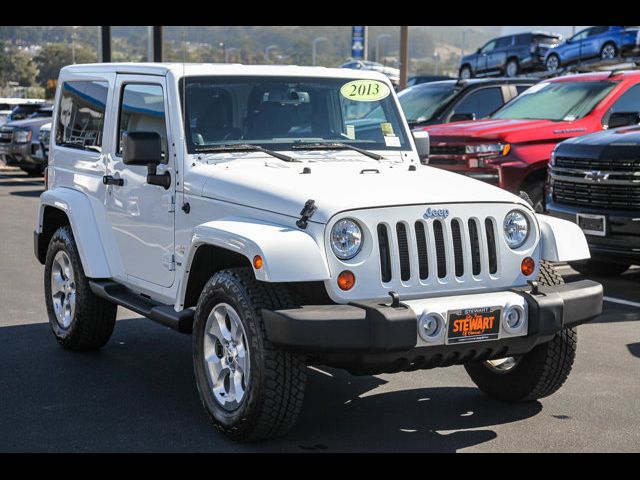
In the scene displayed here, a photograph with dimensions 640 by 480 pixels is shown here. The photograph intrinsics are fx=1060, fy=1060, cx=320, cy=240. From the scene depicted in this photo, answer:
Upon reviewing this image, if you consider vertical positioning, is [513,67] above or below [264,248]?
above

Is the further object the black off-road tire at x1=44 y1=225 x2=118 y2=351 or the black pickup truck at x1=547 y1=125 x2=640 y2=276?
the black pickup truck at x1=547 y1=125 x2=640 y2=276

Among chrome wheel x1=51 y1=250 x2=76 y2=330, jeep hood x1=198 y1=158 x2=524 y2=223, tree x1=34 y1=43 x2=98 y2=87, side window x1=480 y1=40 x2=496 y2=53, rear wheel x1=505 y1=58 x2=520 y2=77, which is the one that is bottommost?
chrome wheel x1=51 y1=250 x2=76 y2=330

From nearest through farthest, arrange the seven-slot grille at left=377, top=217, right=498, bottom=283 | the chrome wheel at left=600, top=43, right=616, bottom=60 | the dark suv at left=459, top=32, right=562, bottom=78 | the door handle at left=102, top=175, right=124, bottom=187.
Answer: the seven-slot grille at left=377, top=217, right=498, bottom=283 → the door handle at left=102, top=175, right=124, bottom=187 → the chrome wheel at left=600, top=43, right=616, bottom=60 → the dark suv at left=459, top=32, right=562, bottom=78

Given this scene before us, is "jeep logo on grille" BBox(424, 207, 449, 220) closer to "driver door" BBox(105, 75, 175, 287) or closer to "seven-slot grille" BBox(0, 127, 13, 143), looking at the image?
"driver door" BBox(105, 75, 175, 287)

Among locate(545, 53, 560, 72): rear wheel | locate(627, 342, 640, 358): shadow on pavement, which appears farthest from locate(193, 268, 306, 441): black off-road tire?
locate(545, 53, 560, 72): rear wheel

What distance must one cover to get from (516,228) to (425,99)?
34.3ft

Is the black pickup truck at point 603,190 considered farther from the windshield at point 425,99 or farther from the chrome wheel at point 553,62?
the chrome wheel at point 553,62

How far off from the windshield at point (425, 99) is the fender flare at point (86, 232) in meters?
8.67

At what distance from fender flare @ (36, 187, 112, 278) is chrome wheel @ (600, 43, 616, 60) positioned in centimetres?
2126

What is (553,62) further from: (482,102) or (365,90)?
(365,90)

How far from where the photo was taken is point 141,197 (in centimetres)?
647

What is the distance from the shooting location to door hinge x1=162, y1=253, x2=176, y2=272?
20.2 ft

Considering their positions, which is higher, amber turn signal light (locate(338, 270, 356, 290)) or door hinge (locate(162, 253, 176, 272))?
amber turn signal light (locate(338, 270, 356, 290))

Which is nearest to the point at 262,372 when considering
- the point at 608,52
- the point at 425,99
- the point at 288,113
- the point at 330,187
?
the point at 330,187
